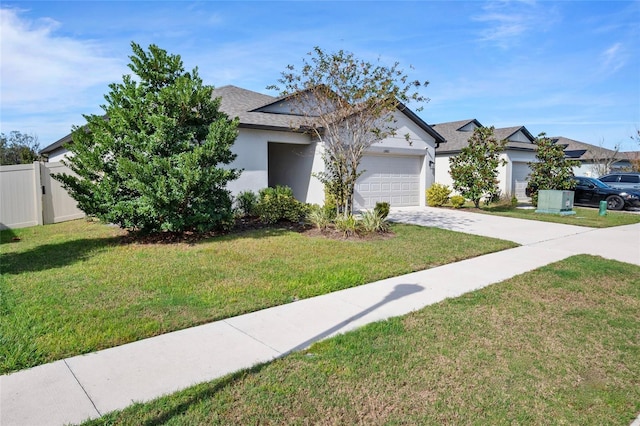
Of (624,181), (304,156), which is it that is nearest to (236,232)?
(304,156)

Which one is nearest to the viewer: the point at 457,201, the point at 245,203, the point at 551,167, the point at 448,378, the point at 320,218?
the point at 448,378

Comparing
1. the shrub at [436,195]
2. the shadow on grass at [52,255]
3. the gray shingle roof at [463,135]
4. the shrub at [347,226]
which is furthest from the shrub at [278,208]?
the gray shingle roof at [463,135]

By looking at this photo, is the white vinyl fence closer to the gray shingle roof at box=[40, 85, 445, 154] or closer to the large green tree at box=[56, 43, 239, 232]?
the gray shingle roof at box=[40, 85, 445, 154]

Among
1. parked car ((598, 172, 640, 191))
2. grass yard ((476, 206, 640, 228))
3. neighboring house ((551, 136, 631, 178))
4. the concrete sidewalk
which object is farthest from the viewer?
neighboring house ((551, 136, 631, 178))

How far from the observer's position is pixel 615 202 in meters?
19.7

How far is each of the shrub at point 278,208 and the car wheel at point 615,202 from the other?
670 inches

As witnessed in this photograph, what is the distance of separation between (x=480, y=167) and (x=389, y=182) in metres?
3.98

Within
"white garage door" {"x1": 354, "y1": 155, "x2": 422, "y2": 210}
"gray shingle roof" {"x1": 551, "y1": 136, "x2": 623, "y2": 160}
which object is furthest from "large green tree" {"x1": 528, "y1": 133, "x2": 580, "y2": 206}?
"gray shingle roof" {"x1": 551, "y1": 136, "x2": 623, "y2": 160}

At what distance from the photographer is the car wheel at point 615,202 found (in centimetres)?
1945

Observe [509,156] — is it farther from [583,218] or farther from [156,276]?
[156,276]

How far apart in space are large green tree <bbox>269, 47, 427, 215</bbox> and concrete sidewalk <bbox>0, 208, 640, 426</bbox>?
182 inches

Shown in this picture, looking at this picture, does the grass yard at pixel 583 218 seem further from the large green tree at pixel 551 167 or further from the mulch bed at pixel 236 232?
the mulch bed at pixel 236 232

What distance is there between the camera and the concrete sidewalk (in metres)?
3.06

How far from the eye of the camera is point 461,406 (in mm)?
3084
